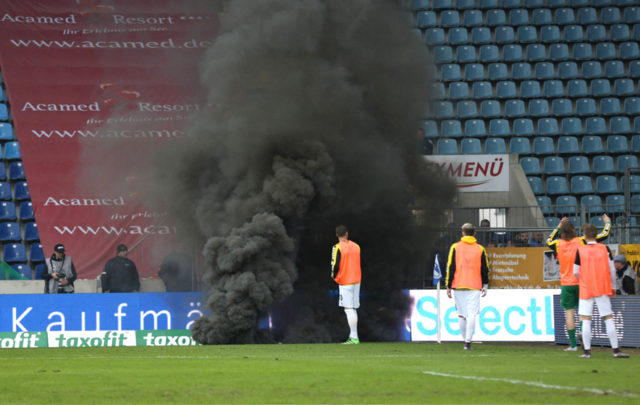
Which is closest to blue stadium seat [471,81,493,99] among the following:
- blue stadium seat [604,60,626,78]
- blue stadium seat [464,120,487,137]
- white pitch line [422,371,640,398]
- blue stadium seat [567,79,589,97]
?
blue stadium seat [464,120,487,137]

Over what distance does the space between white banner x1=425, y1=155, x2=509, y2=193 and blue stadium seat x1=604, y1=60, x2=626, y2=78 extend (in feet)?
31.6

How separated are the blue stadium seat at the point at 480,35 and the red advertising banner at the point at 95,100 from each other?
28.8 ft

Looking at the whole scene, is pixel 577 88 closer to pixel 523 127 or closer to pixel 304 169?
pixel 523 127

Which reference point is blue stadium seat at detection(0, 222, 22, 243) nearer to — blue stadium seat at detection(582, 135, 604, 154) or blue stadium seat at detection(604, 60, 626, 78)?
blue stadium seat at detection(582, 135, 604, 154)

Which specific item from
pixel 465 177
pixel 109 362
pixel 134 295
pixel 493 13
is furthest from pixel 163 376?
pixel 493 13

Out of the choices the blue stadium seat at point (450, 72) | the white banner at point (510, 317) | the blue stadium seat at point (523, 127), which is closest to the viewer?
the white banner at point (510, 317)

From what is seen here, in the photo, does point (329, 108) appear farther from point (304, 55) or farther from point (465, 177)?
point (465, 177)

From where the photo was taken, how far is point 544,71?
3045 centimetres

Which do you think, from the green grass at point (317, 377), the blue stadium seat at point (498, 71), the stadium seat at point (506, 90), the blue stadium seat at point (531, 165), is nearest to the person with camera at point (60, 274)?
the green grass at point (317, 377)

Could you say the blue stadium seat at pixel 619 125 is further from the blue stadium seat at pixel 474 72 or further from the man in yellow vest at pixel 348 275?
the man in yellow vest at pixel 348 275

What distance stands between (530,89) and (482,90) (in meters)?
1.57

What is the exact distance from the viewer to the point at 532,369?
10.5m

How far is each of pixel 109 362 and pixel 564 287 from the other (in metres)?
6.80

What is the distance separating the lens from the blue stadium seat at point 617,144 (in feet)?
93.0
